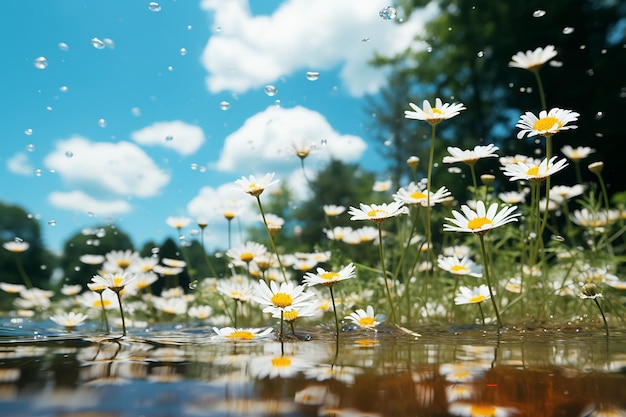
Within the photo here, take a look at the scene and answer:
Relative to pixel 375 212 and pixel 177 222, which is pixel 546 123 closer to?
pixel 375 212

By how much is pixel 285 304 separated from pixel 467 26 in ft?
41.8

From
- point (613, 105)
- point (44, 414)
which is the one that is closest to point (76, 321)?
point (44, 414)

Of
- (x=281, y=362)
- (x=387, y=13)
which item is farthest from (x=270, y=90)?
(x=281, y=362)

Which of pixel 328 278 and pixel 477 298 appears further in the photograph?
pixel 477 298

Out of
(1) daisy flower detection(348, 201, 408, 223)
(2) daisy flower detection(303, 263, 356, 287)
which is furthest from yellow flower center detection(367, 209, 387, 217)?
(2) daisy flower detection(303, 263, 356, 287)

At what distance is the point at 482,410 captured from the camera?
32.5 inches

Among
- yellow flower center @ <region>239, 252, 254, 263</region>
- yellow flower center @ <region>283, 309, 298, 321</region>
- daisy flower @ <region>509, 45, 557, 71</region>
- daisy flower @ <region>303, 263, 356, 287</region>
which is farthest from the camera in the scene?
daisy flower @ <region>509, 45, 557, 71</region>

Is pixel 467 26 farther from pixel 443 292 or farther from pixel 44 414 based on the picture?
pixel 44 414

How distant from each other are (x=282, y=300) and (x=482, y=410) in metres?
0.99

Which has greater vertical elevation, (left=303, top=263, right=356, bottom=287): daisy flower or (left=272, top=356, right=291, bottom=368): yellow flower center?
(left=303, top=263, right=356, bottom=287): daisy flower

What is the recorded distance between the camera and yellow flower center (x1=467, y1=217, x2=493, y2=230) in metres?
1.77

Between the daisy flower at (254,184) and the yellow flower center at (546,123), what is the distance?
0.90 m

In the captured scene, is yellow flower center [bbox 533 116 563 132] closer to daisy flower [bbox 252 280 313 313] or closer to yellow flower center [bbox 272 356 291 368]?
daisy flower [bbox 252 280 313 313]

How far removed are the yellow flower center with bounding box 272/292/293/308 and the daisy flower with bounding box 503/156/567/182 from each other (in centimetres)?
83
